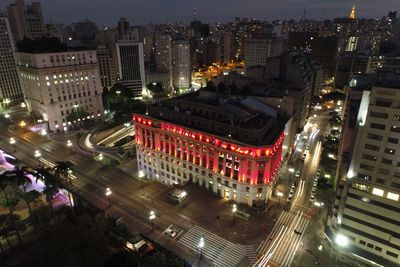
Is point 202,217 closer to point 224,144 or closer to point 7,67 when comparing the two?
point 224,144

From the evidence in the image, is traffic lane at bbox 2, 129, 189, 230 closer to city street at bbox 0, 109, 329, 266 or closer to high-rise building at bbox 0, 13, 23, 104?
city street at bbox 0, 109, 329, 266

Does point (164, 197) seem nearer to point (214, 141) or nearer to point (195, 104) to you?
point (214, 141)

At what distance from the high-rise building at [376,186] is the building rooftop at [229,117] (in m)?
24.0

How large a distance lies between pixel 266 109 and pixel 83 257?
73.1 m

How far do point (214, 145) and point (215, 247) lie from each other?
2884 centimetres

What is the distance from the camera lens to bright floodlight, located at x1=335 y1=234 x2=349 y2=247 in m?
65.6

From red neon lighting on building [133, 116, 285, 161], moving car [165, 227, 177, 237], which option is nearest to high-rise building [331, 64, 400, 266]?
red neon lighting on building [133, 116, 285, 161]

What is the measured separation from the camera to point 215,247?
66375 millimetres

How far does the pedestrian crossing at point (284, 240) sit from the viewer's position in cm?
6456

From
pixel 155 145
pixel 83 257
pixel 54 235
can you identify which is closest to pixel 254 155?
pixel 155 145

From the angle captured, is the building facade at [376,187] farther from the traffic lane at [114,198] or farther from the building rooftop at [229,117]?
the traffic lane at [114,198]

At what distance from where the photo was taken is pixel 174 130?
87.2 meters

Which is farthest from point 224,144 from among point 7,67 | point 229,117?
point 7,67

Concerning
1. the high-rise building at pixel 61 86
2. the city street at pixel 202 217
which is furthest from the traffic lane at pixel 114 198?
the high-rise building at pixel 61 86
